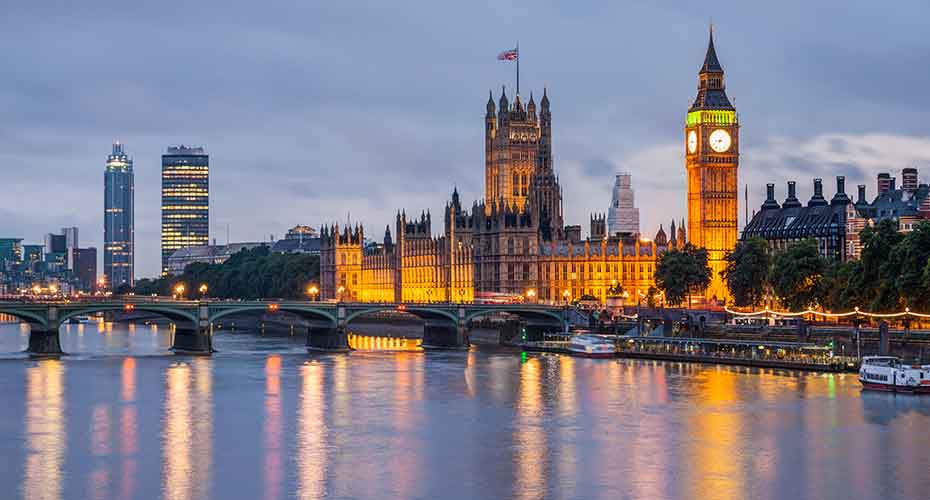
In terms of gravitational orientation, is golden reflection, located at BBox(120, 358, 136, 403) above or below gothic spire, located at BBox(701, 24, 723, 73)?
below

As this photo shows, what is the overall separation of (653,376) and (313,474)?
134 feet

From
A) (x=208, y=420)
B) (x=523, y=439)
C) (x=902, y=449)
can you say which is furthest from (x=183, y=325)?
(x=902, y=449)

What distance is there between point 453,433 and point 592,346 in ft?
154

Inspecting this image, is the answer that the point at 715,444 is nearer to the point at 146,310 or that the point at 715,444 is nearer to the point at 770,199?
the point at 146,310

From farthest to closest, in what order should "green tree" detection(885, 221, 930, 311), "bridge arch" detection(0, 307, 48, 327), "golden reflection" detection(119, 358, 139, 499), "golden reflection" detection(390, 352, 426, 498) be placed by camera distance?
1. "bridge arch" detection(0, 307, 48, 327)
2. "green tree" detection(885, 221, 930, 311)
3. "golden reflection" detection(390, 352, 426, 498)
4. "golden reflection" detection(119, 358, 139, 499)

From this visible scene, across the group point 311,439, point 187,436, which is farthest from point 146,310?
point 311,439

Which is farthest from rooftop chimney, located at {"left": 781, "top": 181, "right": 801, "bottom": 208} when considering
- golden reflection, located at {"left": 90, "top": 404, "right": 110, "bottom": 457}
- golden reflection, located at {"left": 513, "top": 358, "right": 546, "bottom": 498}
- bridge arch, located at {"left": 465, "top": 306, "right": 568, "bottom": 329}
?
golden reflection, located at {"left": 90, "top": 404, "right": 110, "bottom": 457}

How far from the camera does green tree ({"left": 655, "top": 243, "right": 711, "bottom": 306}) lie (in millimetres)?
145500

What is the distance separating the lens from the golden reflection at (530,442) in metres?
54.8

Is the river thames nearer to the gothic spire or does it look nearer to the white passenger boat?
the white passenger boat

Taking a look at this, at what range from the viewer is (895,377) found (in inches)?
3140

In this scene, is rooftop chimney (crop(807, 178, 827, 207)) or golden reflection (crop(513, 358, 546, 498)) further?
rooftop chimney (crop(807, 178, 827, 207))

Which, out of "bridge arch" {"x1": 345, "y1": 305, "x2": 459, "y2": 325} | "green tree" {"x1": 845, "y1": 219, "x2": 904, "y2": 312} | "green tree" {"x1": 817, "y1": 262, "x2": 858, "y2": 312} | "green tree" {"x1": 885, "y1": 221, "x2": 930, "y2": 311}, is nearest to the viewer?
"green tree" {"x1": 885, "y1": 221, "x2": 930, "y2": 311}

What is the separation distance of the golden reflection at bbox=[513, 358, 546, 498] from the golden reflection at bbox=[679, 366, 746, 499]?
522 centimetres
